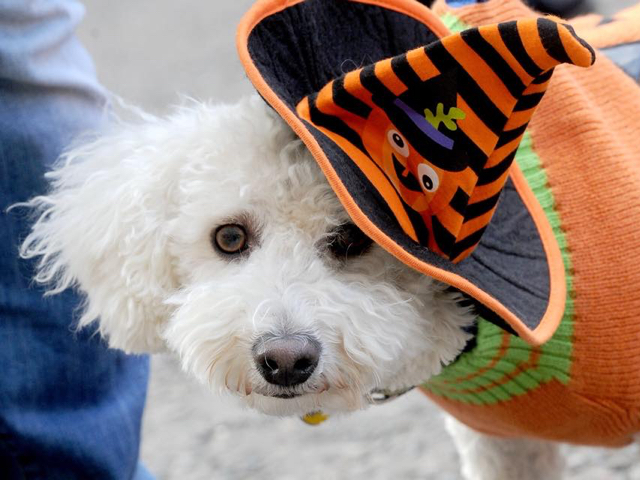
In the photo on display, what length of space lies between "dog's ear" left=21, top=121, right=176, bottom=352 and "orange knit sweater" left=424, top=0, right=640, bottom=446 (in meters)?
0.49

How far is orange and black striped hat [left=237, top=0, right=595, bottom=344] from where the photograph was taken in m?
0.88

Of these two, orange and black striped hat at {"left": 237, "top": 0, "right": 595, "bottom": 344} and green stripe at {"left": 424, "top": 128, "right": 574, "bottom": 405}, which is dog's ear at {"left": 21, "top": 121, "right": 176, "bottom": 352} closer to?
orange and black striped hat at {"left": 237, "top": 0, "right": 595, "bottom": 344}

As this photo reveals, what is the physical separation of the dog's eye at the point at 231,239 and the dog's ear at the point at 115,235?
0.09 metres

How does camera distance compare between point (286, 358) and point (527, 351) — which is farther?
point (527, 351)

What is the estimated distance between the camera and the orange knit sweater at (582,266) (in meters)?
1.18

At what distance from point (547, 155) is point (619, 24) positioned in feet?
1.25

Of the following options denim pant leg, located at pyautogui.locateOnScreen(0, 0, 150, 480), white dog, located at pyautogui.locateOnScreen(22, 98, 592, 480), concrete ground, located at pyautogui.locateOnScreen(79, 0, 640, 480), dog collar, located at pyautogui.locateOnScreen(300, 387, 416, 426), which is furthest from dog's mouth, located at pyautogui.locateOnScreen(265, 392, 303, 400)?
concrete ground, located at pyautogui.locateOnScreen(79, 0, 640, 480)

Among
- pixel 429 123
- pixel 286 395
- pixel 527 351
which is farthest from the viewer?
pixel 527 351

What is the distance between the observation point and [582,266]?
46.8 inches

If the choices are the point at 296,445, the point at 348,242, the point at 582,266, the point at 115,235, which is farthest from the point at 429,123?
the point at 296,445

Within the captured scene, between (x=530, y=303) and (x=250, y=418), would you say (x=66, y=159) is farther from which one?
(x=250, y=418)

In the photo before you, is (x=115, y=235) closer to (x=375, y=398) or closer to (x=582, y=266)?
(x=375, y=398)

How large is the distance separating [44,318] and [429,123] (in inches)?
30.1

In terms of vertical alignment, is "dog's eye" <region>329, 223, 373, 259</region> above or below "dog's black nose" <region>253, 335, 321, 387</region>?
above
